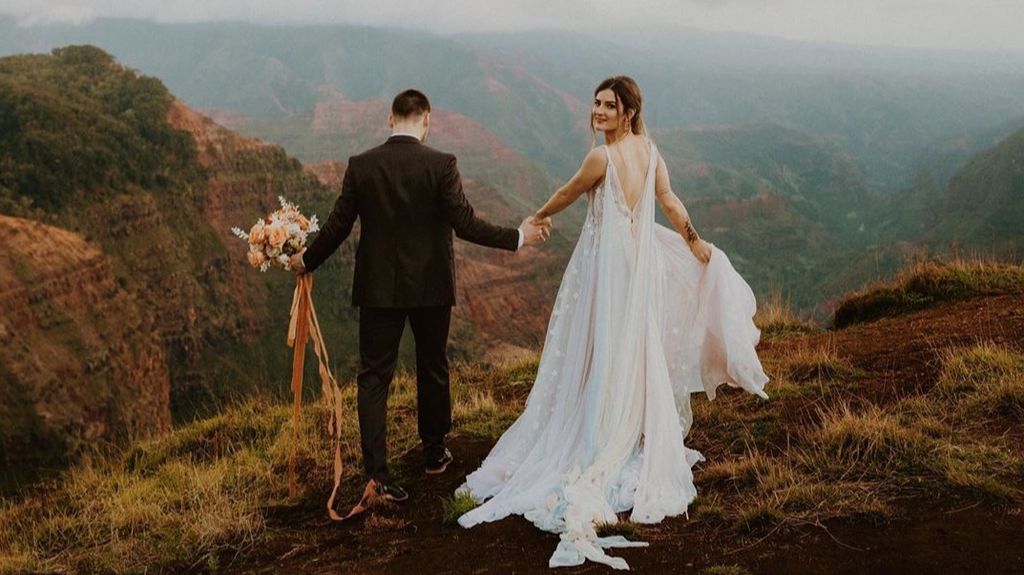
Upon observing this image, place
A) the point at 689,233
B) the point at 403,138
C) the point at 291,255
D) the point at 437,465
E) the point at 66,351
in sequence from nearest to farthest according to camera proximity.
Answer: the point at 403,138
the point at 291,255
the point at 689,233
the point at 437,465
the point at 66,351

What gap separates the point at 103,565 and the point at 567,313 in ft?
9.94

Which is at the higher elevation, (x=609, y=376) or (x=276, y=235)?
(x=276, y=235)

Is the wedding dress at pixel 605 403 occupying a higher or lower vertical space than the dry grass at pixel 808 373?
higher

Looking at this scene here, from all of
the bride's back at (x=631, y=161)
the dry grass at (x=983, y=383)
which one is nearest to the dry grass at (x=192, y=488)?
the bride's back at (x=631, y=161)

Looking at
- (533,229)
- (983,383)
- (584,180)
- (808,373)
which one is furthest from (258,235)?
(983,383)

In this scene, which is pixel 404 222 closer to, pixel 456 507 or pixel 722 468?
pixel 456 507

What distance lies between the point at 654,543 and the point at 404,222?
219 cm

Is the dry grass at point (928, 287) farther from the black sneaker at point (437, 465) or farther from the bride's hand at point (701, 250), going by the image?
the black sneaker at point (437, 465)

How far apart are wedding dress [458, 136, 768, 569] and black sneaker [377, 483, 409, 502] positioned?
365 mm

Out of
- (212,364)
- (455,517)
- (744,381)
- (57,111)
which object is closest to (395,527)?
(455,517)

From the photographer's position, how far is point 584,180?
16.4 ft

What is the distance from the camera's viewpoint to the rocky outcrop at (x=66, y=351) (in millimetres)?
55125

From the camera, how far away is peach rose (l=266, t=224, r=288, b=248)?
5000 mm

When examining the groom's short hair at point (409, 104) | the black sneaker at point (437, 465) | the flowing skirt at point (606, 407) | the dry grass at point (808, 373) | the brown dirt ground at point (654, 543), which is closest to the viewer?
the brown dirt ground at point (654, 543)
